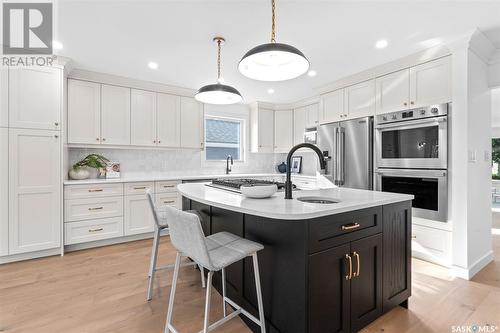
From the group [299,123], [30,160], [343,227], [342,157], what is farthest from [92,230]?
[299,123]

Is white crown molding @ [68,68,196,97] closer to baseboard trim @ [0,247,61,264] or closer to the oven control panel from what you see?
baseboard trim @ [0,247,61,264]

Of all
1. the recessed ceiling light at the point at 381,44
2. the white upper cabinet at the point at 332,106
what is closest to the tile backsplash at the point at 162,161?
the white upper cabinet at the point at 332,106

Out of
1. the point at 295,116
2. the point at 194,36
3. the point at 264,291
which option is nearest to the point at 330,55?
the point at 194,36

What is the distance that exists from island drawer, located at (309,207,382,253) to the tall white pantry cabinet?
318 centimetres

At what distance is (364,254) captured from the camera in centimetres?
152

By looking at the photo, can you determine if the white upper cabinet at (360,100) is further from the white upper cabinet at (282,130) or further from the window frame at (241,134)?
the window frame at (241,134)

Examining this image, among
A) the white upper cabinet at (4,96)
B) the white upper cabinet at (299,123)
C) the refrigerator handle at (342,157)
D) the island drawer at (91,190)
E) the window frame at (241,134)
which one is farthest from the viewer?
the white upper cabinet at (299,123)

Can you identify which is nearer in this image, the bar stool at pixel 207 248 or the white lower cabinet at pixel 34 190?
the bar stool at pixel 207 248

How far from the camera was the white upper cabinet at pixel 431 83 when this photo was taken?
99.4 inches

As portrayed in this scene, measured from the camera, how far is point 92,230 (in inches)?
126

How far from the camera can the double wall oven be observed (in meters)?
2.56

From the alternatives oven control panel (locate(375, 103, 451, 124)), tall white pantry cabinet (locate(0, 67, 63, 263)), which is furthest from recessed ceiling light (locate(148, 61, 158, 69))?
oven control panel (locate(375, 103, 451, 124))

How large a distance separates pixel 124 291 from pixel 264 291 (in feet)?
4.69

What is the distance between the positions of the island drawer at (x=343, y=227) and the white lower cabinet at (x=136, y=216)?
2.80m
